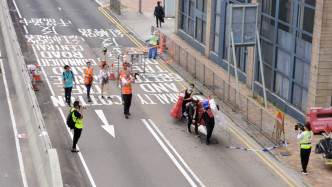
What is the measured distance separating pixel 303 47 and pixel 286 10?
229 cm

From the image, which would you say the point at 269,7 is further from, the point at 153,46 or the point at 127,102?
the point at 153,46

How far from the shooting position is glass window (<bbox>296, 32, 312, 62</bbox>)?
27031 mm

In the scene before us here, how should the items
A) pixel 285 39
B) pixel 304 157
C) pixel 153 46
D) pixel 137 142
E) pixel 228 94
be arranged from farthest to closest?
pixel 153 46, pixel 228 94, pixel 285 39, pixel 137 142, pixel 304 157

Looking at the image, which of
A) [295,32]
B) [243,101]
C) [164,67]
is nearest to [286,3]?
[295,32]

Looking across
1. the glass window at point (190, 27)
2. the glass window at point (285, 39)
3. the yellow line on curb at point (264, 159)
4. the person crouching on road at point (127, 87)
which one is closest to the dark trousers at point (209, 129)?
the yellow line on curb at point (264, 159)

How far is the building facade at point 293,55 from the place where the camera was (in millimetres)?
25922

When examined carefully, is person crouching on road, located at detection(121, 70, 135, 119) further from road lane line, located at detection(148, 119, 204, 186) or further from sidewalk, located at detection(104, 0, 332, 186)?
sidewalk, located at detection(104, 0, 332, 186)

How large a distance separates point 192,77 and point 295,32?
7780mm

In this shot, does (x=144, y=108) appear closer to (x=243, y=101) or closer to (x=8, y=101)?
(x=243, y=101)

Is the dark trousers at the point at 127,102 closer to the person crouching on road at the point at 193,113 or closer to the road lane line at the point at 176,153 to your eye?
the road lane line at the point at 176,153

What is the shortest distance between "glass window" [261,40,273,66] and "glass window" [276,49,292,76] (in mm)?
846

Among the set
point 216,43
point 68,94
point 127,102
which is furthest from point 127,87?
point 216,43

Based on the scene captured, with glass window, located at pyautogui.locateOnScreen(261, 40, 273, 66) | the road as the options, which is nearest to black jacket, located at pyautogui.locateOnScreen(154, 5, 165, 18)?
the road

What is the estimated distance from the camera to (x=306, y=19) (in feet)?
88.9
